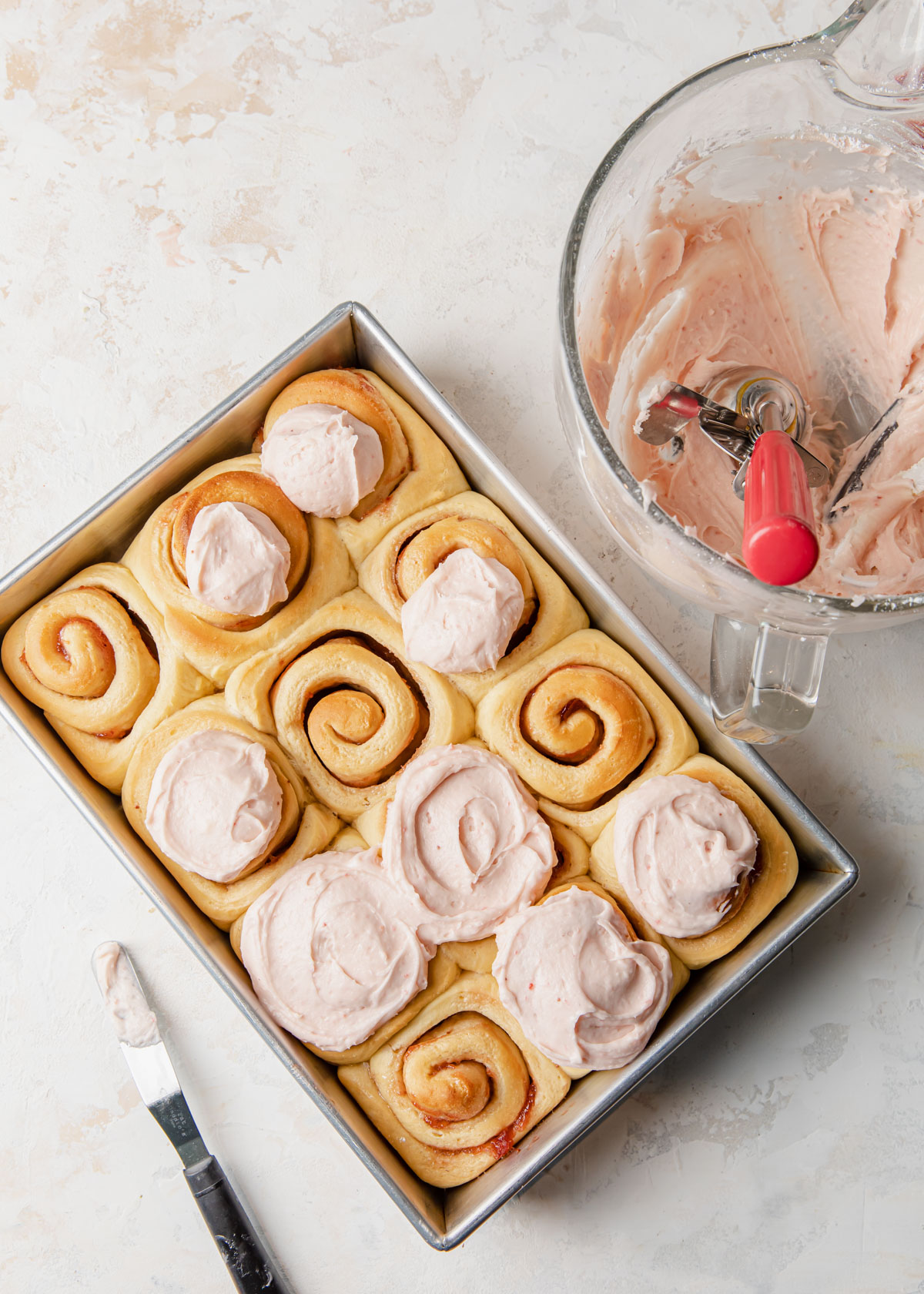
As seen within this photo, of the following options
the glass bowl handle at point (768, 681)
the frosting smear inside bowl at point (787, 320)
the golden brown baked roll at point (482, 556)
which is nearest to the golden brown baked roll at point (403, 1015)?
the golden brown baked roll at point (482, 556)

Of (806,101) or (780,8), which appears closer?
(806,101)

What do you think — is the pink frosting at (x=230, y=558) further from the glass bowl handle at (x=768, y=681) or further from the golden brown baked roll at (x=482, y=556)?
the glass bowl handle at (x=768, y=681)

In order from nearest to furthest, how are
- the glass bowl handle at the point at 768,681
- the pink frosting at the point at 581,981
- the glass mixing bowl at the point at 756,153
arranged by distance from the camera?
the glass mixing bowl at the point at 756,153, the glass bowl handle at the point at 768,681, the pink frosting at the point at 581,981

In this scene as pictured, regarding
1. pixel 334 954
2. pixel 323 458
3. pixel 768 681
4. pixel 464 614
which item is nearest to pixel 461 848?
pixel 334 954

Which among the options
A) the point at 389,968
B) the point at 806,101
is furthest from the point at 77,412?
the point at 806,101

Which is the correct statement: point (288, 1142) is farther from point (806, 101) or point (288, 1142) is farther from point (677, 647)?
point (806, 101)

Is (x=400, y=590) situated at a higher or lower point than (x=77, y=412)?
lower

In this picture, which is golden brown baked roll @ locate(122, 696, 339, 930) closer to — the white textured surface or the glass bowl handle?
the white textured surface

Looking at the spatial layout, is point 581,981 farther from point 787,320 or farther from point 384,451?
point 787,320
